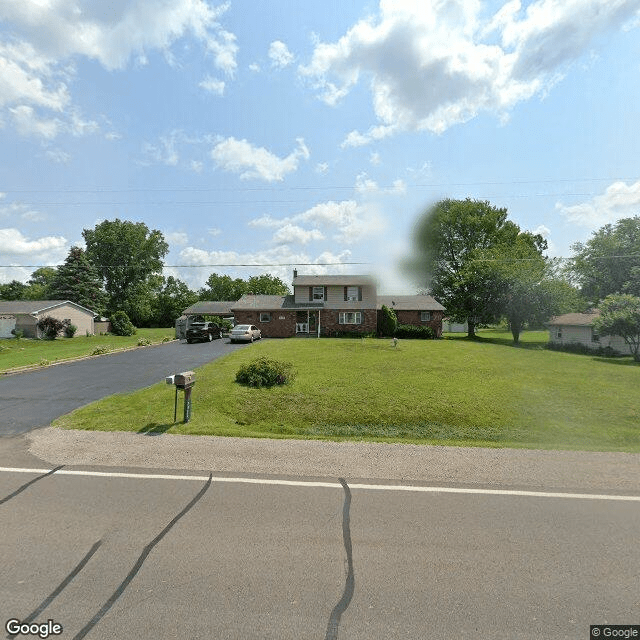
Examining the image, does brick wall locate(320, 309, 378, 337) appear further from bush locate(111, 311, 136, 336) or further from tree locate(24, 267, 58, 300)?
tree locate(24, 267, 58, 300)

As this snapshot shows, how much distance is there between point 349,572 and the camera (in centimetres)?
366

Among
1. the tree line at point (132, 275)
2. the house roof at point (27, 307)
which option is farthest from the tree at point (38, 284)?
the house roof at point (27, 307)

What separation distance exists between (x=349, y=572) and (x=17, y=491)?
506cm

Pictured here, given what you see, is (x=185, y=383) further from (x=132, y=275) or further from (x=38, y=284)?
(x=38, y=284)

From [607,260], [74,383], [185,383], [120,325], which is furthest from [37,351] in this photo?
[607,260]

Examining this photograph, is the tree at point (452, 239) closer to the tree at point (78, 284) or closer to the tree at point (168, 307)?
the tree at point (168, 307)

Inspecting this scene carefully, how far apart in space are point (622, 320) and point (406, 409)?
22.8 meters

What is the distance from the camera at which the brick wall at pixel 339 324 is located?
34.2m

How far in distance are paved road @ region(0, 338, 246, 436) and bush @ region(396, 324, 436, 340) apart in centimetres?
1875

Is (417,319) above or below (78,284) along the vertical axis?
below

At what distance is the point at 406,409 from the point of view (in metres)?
10.5

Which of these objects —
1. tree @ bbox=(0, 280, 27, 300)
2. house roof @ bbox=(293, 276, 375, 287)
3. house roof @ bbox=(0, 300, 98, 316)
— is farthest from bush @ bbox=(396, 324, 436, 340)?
tree @ bbox=(0, 280, 27, 300)

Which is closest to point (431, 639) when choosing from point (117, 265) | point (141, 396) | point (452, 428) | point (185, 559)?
point (185, 559)

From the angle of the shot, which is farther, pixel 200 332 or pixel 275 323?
pixel 275 323
